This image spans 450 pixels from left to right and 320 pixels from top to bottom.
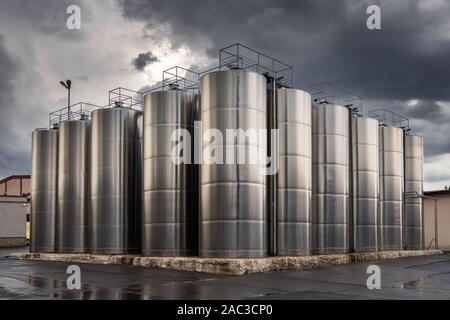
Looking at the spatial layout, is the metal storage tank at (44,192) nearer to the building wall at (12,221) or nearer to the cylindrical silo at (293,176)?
the cylindrical silo at (293,176)

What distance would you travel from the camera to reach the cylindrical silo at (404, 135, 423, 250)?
126ft

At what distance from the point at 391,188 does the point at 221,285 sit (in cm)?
2110

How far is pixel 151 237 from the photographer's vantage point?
26.4m

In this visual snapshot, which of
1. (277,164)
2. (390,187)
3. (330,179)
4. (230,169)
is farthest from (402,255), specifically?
(230,169)

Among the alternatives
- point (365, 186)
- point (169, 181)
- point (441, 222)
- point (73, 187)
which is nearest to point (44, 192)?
point (73, 187)

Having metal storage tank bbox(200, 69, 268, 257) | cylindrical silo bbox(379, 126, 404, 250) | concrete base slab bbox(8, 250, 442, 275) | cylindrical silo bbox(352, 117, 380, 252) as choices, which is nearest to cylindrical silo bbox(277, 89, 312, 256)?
concrete base slab bbox(8, 250, 442, 275)

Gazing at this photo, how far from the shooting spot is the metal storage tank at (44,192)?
3469 centimetres

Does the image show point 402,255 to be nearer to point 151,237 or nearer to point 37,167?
point 151,237

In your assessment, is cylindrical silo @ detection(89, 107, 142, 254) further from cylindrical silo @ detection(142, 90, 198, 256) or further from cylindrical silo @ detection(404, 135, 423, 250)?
cylindrical silo @ detection(404, 135, 423, 250)

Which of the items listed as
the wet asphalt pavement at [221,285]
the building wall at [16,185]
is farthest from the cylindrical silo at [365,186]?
the building wall at [16,185]

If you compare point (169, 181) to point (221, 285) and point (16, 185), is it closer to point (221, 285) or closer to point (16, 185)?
point (221, 285)

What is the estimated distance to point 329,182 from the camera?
2914 cm
